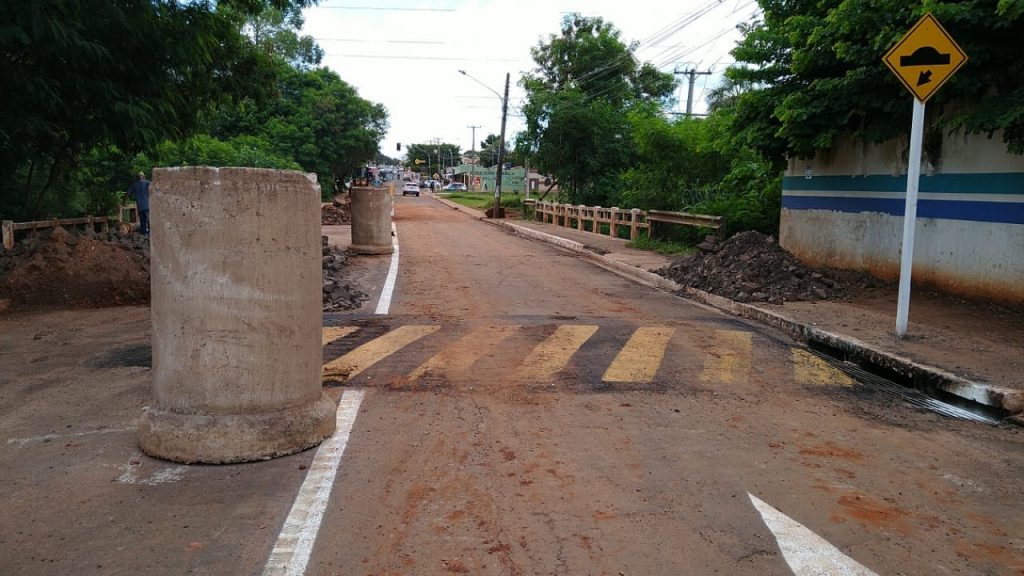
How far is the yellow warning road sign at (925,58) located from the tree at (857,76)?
2.06 feet

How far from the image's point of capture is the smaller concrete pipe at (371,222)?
63.0 ft

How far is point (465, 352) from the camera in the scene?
816 cm

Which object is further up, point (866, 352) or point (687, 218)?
point (687, 218)

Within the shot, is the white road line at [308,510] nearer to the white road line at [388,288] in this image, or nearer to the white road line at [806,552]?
the white road line at [806,552]

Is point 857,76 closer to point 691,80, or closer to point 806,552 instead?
point 806,552

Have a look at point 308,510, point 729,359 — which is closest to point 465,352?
point 729,359

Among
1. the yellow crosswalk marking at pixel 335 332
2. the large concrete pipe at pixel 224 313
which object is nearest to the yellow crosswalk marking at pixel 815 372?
the large concrete pipe at pixel 224 313

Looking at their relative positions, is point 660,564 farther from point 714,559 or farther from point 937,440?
point 937,440

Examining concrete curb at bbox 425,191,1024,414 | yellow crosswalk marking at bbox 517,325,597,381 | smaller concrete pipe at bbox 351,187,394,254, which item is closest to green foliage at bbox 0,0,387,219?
smaller concrete pipe at bbox 351,187,394,254

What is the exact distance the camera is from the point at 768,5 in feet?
44.5

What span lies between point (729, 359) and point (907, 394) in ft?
5.62

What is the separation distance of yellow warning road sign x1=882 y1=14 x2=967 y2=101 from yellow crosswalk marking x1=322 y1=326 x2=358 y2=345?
22.7 feet

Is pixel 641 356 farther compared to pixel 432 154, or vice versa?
pixel 432 154

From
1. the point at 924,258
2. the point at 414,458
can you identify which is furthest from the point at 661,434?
the point at 924,258
